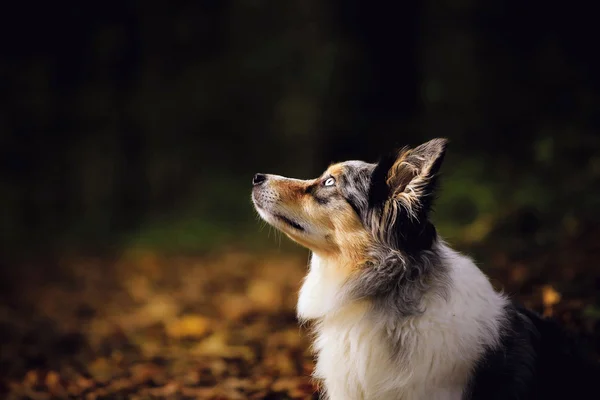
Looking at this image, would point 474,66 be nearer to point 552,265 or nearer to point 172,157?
point 552,265

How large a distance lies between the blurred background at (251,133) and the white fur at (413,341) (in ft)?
5.16

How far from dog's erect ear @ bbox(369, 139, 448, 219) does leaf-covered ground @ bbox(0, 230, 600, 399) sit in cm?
171

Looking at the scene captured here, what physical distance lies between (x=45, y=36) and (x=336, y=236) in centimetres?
1510

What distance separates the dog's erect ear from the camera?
10.8 feet

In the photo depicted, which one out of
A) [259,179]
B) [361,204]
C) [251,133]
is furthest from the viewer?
[251,133]

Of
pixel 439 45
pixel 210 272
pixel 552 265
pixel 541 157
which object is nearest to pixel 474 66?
pixel 439 45

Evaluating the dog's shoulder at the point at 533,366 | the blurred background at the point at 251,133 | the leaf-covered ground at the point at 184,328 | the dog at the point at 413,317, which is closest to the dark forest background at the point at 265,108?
the blurred background at the point at 251,133

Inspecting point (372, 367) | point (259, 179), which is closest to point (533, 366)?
point (372, 367)

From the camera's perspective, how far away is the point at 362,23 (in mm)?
10461

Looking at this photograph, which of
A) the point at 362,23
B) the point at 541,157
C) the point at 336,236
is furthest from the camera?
the point at 362,23

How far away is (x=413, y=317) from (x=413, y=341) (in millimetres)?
139

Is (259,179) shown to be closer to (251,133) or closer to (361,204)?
(361,204)

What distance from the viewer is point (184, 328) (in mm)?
7160

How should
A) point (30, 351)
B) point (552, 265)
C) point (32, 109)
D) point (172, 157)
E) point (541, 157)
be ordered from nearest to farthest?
point (552, 265) → point (30, 351) → point (541, 157) → point (32, 109) → point (172, 157)
